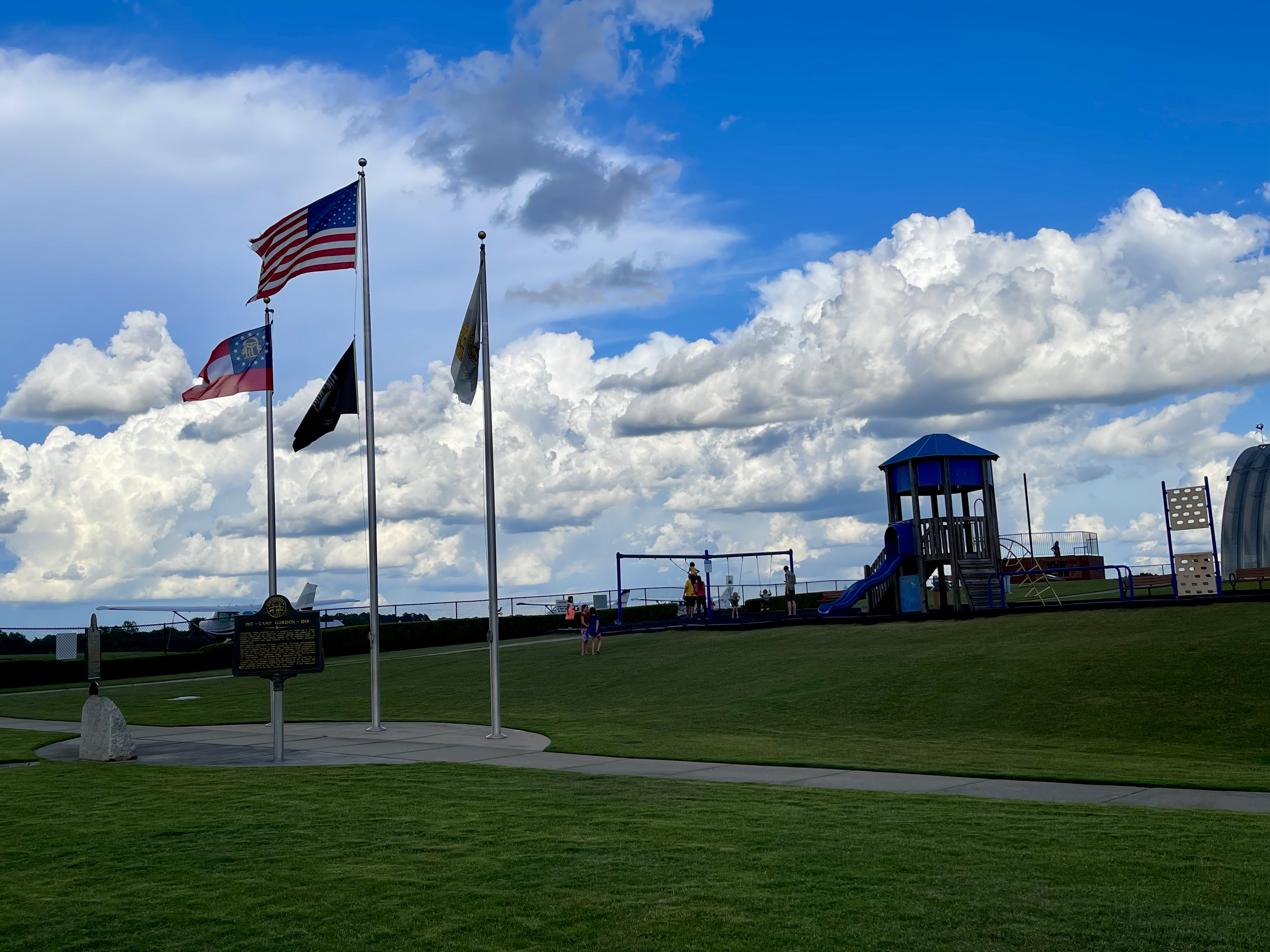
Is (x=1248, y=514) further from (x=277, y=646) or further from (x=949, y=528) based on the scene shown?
(x=277, y=646)

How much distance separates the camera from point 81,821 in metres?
9.33

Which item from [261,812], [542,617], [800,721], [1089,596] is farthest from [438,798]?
[542,617]

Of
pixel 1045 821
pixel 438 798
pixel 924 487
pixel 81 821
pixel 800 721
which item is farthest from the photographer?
pixel 924 487

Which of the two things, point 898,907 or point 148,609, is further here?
point 148,609

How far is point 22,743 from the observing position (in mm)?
17109

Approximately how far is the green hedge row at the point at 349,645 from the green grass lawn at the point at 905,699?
27.5 feet

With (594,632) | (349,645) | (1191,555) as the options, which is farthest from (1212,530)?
(349,645)

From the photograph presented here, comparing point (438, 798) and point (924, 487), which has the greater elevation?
point (924, 487)

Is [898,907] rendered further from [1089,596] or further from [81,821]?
[1089,596]

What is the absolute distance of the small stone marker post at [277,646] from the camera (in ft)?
47.9

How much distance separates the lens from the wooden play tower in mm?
32281

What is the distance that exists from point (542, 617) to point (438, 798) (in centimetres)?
3805

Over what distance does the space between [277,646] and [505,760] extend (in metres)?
3.53

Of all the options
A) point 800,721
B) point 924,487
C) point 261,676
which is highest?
point 924,487
